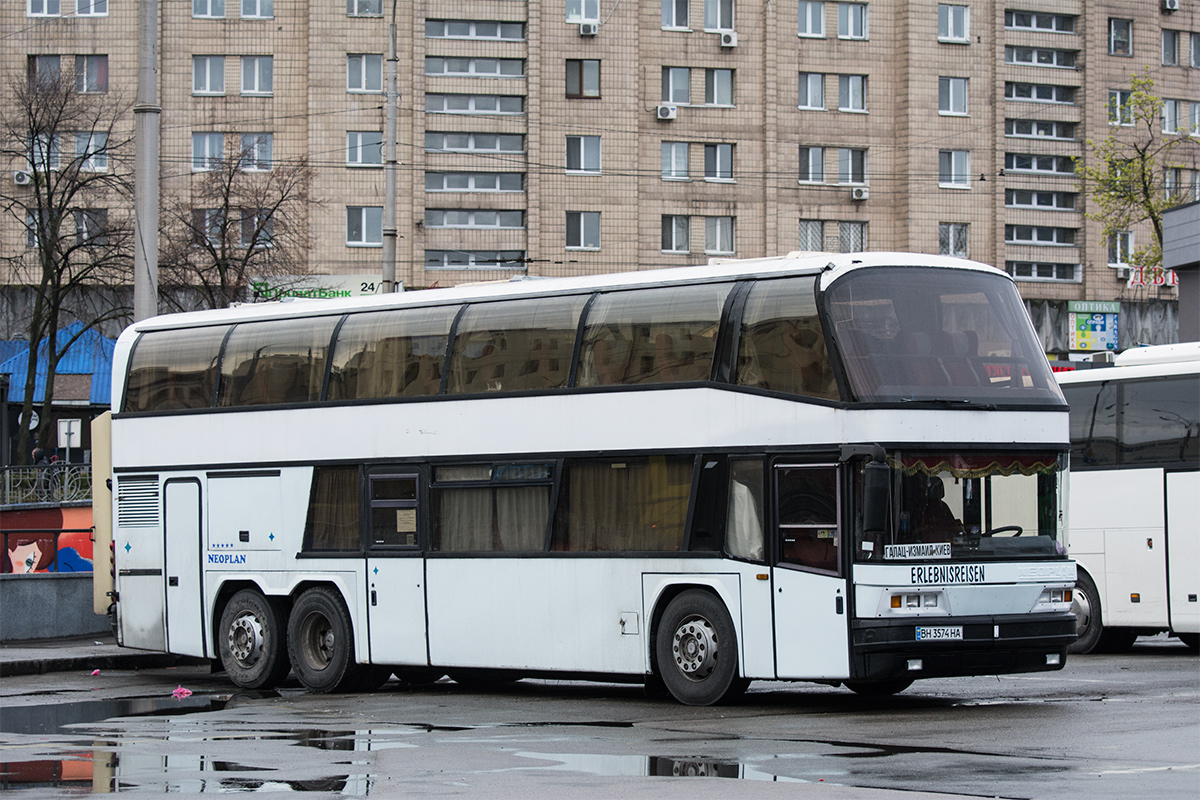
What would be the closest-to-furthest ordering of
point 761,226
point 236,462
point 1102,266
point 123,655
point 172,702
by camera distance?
point 172,702 → point 236,462 → point 123,655 → point 761,226 → point 1102,266

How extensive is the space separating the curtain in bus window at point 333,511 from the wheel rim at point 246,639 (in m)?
1.14

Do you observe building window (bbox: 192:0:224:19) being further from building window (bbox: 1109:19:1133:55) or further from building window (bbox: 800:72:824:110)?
building window (bbox: 1109:19:1133:55)

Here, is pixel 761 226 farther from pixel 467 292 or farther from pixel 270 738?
pixel 270 738

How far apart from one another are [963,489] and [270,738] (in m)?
5.63

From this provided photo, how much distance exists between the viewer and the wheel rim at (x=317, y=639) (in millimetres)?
17656

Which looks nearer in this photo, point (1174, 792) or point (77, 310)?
point (1174, 792)

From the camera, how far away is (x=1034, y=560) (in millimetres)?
14000

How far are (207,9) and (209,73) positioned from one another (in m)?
2.03

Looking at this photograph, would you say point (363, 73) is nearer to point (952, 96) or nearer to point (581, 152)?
point (581, 152)

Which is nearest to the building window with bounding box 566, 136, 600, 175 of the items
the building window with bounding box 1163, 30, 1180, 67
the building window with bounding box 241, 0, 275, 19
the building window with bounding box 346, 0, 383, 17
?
the building window with bounding box 346, 0, 383, 17

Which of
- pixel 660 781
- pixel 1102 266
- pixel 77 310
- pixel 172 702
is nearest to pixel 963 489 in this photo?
pixel 660 781

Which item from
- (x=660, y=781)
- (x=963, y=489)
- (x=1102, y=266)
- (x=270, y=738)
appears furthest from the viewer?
(x=1102, y=266)

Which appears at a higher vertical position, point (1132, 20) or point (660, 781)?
point (1132, 20)

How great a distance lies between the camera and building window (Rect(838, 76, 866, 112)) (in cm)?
5872
